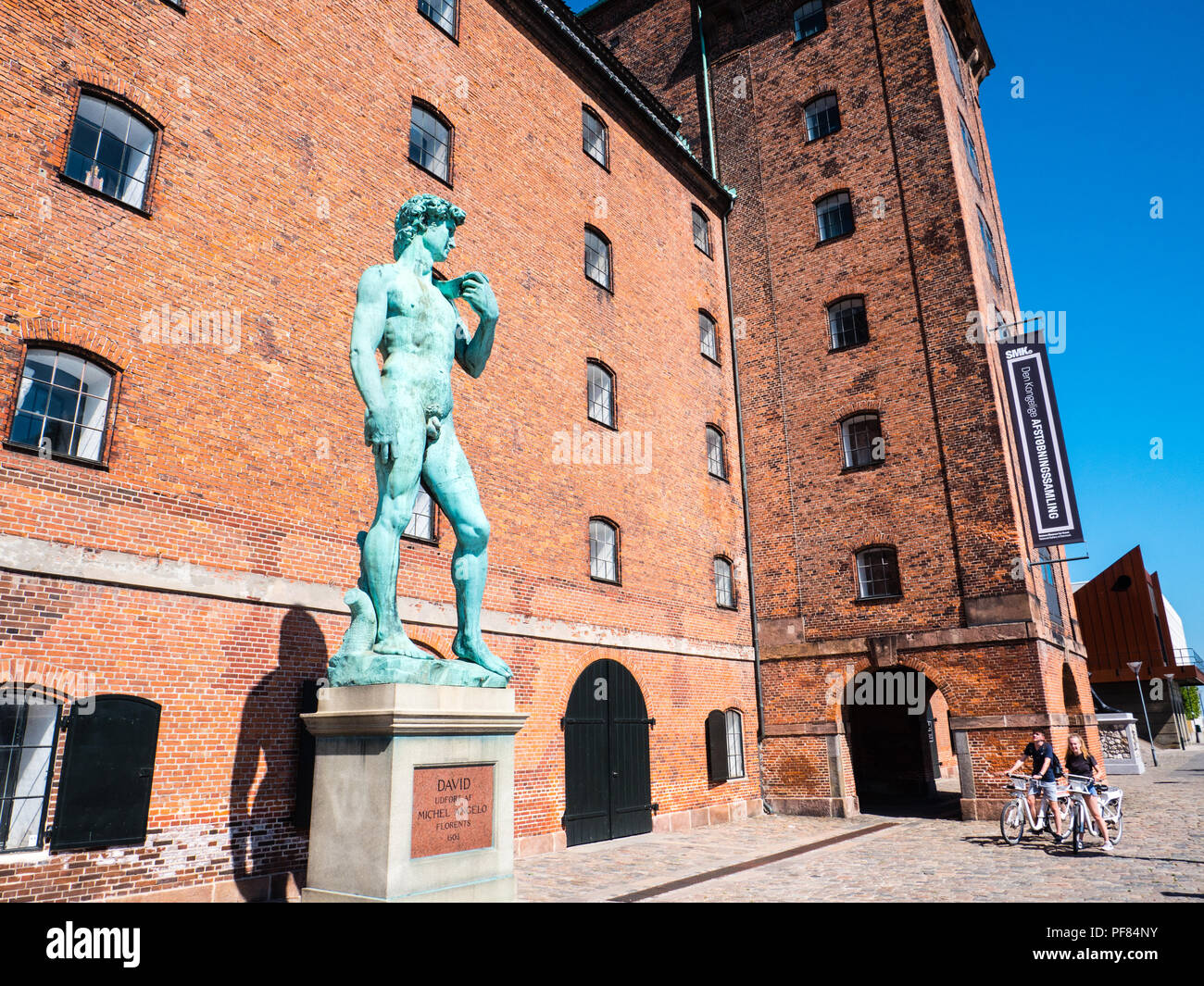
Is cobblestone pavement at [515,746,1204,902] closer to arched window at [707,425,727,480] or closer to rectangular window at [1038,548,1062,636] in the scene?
rectangular window at [1038,548,1062,636]

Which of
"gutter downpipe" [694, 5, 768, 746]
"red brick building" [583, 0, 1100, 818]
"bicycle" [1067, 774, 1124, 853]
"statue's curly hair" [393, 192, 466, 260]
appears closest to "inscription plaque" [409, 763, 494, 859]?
"statue's curly hair" [393, 192, 466, 260]

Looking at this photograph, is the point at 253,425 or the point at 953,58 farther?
the point at 953,58

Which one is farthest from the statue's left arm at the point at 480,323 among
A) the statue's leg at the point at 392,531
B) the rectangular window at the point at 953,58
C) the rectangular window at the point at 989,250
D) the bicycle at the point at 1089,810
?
the rectangular window at the point at 953,58

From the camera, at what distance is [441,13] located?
A: 14.2 metres

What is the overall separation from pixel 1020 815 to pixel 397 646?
11526mm

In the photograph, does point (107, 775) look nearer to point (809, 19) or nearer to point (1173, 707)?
point (809, 19)

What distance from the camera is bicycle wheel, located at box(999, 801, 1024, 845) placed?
42.2 feet

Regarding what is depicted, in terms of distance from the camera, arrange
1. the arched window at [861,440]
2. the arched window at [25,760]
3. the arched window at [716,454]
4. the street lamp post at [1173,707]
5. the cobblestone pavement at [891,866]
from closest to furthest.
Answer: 1. the arched window at [25,760]
2. the cobblestone pavement at [891,866]
3. the arched window at [861,440]
4. the arched window at [716,454]
5. the street lamp post at [1173,707]

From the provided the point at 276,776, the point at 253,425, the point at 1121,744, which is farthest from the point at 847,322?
the point at 1121,744

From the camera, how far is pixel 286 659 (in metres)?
9.49

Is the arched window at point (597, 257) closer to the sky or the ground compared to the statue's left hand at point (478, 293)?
closer to the sky

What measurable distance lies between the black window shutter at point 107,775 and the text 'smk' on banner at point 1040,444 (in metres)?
16.3

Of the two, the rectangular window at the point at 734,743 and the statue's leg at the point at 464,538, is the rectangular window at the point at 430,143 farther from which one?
the rectangular window at the point at 734,743

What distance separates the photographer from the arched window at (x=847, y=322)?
19438mm
